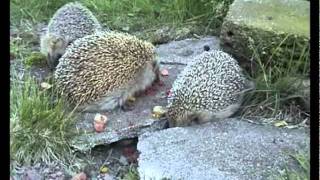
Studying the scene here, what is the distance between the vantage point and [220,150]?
135 inches

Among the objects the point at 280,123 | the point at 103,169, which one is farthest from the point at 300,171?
the point at 103,169

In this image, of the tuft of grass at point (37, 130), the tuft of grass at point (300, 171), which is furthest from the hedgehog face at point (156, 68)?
the tuft of grass at point (300, 171)

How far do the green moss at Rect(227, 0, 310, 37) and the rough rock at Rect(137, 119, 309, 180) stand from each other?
2.52ft

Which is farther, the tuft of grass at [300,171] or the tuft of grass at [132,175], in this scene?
the tuft of grass at [132,175]

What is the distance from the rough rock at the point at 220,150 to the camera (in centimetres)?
319

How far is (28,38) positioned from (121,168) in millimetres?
2051

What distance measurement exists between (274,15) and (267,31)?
11.0 inches

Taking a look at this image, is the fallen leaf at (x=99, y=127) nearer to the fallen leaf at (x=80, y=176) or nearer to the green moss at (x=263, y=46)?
the fallen leaf at (x=80, y=176)

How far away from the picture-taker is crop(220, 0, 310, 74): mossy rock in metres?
4.06

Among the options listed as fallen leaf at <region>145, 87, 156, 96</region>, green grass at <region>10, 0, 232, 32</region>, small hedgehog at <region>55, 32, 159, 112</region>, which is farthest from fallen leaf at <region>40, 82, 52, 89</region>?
green grass at <region>10, 0, 232, 32</region>

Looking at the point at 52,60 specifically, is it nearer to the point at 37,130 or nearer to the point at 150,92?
the point at 150,92

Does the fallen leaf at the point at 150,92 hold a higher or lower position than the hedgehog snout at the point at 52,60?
lower

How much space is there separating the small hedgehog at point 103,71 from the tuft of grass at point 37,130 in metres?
0.25
